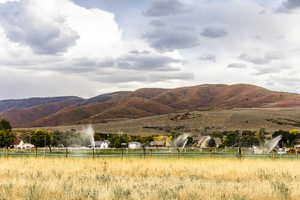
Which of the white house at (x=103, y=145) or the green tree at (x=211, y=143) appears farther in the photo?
the white house at (x=103, y=145)

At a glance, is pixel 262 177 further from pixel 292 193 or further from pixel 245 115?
pixel 245 115

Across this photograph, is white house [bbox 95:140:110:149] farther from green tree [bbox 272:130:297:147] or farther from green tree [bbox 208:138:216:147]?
green tree [bbox 272:130:297:147]

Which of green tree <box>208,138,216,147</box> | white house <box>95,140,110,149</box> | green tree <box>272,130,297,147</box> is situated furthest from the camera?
white house <box>95,140,110,149</box>

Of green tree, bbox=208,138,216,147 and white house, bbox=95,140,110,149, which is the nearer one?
green tree, bbox=208,138,216,147

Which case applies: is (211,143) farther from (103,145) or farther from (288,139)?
(103,145)

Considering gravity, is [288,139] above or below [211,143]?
above

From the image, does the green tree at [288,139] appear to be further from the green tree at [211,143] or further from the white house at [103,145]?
the white house at [103,145]

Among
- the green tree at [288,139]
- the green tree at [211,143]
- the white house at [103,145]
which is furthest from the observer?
the white house at [103,145]

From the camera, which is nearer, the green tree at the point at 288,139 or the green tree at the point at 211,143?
the green tree at the point at 211,143

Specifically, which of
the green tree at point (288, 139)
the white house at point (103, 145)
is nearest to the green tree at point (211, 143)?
the green tree at point (288, 139)

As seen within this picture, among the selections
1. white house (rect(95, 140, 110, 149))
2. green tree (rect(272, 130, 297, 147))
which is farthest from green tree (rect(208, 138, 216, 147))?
white house (rect(95, 140, 110, 149))

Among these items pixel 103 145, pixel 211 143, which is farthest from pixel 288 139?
pixel 103 145

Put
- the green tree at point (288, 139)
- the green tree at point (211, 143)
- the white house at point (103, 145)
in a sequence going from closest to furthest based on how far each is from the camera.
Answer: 1. the green tree at point (211, 143)
2. the green tree at point (288, 139)
3. the white house at point (103, 145)

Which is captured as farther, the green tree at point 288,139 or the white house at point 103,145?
the white house at point 103,145
